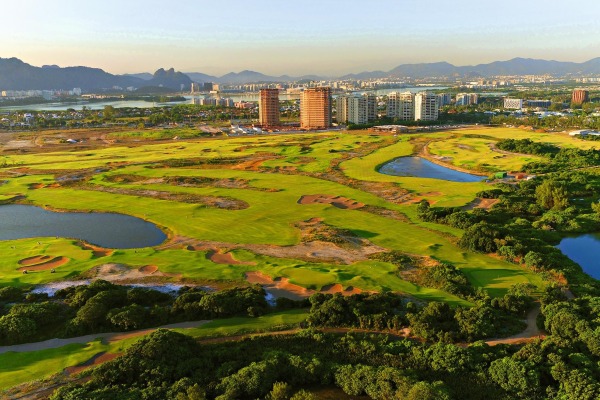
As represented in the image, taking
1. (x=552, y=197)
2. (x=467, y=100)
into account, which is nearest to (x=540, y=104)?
(x=467, y=100)

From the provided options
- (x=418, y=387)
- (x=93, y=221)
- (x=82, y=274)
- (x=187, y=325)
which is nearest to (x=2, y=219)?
(x=93, y=221)

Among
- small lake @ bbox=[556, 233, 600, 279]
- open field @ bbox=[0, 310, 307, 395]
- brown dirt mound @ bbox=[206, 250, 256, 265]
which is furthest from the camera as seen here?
brown dirt mound @ bbox=[206, 250, 256, 265]

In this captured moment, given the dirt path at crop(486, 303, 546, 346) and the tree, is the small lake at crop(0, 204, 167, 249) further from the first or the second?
the tree

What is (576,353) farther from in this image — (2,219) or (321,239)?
(2,219)

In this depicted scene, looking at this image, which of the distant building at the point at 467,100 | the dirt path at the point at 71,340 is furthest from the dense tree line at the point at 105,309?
the distant building at the point at 467,100

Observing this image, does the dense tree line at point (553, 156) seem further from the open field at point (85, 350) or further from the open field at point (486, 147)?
the open field at point (85, 350)

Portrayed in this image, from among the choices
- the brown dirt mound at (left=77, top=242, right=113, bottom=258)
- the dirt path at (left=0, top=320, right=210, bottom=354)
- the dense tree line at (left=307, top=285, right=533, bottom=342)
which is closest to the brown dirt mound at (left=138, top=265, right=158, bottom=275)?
the brown dirt mound at (left=77, top=242, right=113, bottom=258)
